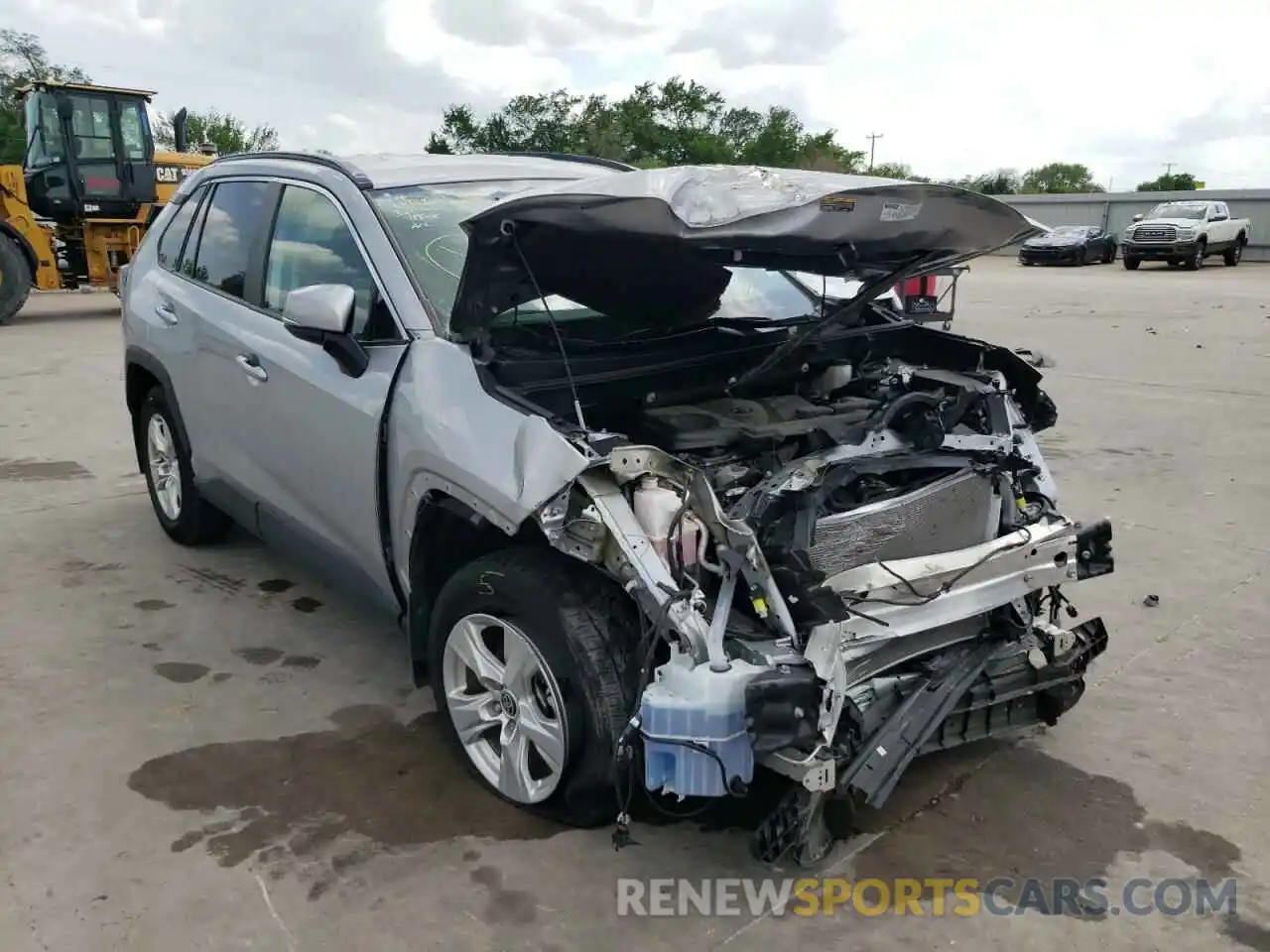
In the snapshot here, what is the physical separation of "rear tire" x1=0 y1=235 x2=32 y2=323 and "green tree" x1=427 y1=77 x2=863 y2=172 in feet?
137

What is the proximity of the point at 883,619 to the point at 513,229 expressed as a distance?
1.52 metres

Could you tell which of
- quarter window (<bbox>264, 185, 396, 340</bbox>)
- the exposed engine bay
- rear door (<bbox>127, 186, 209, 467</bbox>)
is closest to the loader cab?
rear door (<bbox>127, 186, 209, 467</bbox>)

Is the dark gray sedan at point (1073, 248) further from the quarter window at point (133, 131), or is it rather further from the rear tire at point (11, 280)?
the rear tire at point (11, 280)

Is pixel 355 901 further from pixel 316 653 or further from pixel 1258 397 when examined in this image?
pixel 1258 397

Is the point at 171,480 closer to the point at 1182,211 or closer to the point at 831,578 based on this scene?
the point at 831,578

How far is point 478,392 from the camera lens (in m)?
3.07

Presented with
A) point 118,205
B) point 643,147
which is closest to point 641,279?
point 118,205

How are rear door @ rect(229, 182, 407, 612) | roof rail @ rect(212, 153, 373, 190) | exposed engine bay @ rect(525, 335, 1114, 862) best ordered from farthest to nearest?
roof rail @ rect(212, 153, 373, 190)
rear door @ rect(229, 182, 407, 612)
exposed engine bay @ rect(525, 335, 1114, 862)

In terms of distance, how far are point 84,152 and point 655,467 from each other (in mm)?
16188

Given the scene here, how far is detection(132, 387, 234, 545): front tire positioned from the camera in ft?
16.6

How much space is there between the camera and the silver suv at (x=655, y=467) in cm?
267

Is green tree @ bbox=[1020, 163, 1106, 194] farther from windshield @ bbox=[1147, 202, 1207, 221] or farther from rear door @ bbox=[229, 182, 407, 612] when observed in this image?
Result: rear door @ bbox=[229, 182, 407, 612]

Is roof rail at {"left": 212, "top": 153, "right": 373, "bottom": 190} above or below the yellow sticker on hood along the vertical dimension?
above

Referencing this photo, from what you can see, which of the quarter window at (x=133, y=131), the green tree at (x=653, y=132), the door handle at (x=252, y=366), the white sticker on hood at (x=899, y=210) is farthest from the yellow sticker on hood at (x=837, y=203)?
the green tree at (x=653, y=132)
